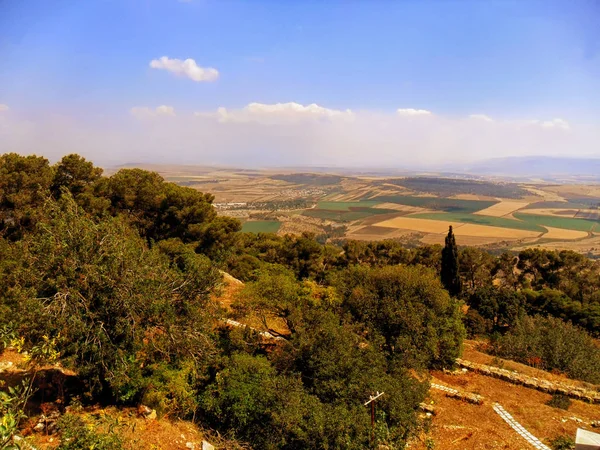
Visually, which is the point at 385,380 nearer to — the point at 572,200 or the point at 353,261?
the point at 353,261

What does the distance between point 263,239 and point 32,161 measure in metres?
20.0

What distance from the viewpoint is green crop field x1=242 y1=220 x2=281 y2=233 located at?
222 ft

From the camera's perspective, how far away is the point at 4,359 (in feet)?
33.5

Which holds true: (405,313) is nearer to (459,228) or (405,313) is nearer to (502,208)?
(459,228)

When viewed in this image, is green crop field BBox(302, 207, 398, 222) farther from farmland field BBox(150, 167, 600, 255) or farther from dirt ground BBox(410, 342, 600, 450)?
dirt ground BBox(410, 342, 600, 450)

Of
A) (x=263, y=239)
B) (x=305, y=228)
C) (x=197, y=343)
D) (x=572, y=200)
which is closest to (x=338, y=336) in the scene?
(x=197, y=343)

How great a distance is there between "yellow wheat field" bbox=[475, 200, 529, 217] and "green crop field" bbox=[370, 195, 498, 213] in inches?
106

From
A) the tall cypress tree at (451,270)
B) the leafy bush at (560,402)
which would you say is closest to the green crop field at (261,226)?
the tall cypress tree at (451,270)

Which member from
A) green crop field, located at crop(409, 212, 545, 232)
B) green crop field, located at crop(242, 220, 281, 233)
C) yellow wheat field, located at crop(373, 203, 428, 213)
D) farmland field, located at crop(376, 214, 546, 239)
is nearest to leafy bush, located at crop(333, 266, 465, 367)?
green crop field, located at crop(242, 220, 281, 233)

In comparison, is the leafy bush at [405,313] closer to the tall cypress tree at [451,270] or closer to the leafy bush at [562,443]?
the leafy bush at [562,443]

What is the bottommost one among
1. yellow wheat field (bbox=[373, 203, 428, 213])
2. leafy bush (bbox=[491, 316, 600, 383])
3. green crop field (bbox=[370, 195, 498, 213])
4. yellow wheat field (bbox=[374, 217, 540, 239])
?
yellow wheat field (bbox=[374, 217, 540, 239])

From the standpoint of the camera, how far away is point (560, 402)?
42.3ft

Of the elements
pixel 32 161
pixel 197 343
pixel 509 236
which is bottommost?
pixel 509 236

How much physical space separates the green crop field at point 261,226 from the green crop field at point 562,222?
69492 mm
